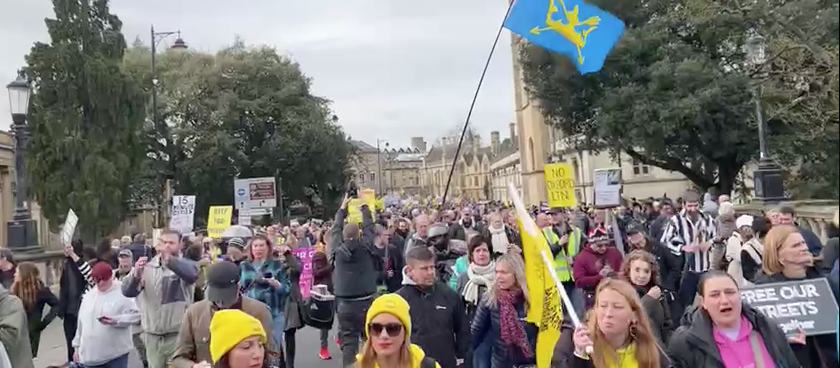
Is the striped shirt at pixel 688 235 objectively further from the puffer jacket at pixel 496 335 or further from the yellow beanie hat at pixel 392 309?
the yellow beanie hat at pixel 392 309

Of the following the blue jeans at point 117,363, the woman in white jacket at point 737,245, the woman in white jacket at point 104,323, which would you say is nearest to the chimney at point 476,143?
the woman in white jacket at point 737,245

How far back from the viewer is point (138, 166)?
37.8 meters

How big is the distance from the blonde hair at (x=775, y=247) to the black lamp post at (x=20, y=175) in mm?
12866

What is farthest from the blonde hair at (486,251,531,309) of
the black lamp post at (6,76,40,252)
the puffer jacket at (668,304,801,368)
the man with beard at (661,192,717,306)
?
the black lamp post at (6,76,40,252)

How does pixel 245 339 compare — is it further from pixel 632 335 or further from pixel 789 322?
pixel 789 322

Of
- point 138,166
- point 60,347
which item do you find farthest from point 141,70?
point 60,347

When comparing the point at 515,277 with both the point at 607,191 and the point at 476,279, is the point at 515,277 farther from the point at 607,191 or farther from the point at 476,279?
the point at 607,191

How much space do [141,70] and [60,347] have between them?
40.3 meters

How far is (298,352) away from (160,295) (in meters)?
4.73

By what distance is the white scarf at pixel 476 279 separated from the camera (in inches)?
285

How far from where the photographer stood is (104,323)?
7191 millimetres

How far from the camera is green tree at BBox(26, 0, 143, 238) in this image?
3462 centimetres

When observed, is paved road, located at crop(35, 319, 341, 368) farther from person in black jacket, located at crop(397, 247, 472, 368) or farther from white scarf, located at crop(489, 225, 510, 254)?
person in black jacket, located at crop(397, 247, 472, 368)

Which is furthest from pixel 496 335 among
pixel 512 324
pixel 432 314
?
pixel 432 314
